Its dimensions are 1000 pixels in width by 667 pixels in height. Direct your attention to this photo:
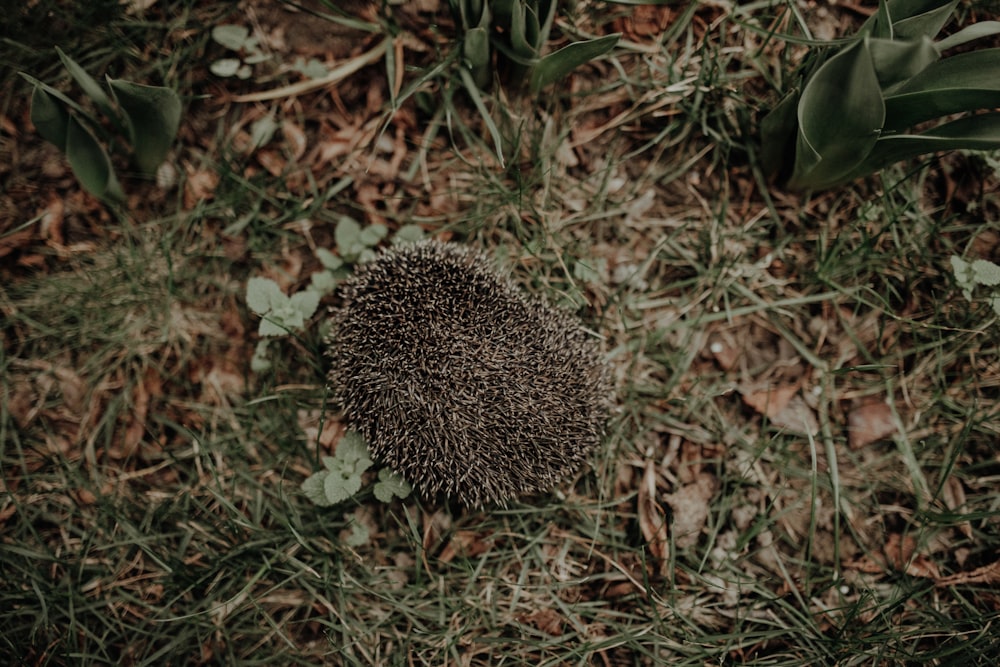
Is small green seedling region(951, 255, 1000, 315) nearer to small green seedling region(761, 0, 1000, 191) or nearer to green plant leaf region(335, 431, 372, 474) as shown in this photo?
small green seedling region(761, 0, 1000, 191)

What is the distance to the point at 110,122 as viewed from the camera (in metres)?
2.88

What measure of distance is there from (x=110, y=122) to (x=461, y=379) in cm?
217

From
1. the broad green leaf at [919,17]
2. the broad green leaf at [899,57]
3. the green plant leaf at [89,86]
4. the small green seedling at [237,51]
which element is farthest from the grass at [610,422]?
the broad green leaf at [899,57]

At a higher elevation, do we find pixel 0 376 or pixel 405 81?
pixel 405 81

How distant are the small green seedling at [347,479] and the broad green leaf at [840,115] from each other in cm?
213

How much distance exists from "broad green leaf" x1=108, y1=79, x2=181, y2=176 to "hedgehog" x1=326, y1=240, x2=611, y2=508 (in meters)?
1.11

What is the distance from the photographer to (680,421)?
2814 mm

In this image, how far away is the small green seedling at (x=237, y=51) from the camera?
2.85 metres

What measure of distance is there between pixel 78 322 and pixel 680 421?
2823mm

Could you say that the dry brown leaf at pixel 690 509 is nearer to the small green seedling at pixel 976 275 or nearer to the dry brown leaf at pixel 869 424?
the dry brown leaf at pixel 869 424

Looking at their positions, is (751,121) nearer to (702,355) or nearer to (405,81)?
(702,355)

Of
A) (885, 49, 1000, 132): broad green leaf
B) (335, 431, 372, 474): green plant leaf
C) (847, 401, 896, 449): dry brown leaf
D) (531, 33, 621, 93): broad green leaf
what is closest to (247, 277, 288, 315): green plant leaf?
(335, 431, 372, 474): green plant leaf

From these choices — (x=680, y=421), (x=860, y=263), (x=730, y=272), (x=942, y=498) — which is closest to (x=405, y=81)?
(x=730, y=272)

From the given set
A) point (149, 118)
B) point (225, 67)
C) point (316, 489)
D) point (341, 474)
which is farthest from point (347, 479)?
point (225, 67)
